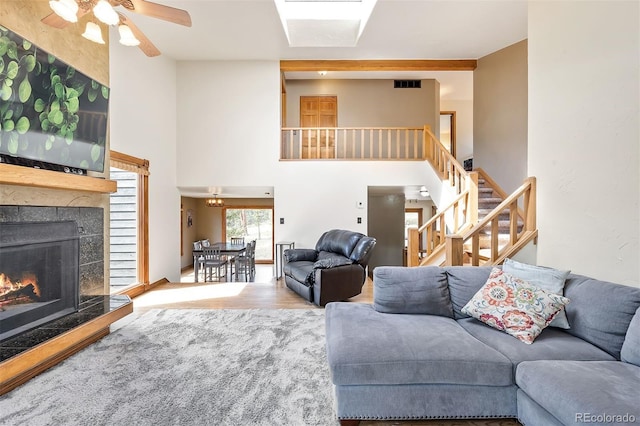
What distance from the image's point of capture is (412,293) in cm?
223

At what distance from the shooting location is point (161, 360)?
2.41 meters

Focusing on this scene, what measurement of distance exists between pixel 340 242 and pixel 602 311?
10.4 feet

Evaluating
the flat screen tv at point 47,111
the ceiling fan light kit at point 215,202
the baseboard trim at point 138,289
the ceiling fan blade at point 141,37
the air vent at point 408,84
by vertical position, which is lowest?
the baseboard trim at point 138,289

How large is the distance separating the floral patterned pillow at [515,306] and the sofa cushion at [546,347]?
2.2 inches

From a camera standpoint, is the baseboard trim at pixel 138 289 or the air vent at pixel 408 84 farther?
the air vent at pixel 408 84

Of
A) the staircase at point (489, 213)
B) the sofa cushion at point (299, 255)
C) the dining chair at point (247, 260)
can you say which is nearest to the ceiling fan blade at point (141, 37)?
the sofa cushion at point (299, 255)

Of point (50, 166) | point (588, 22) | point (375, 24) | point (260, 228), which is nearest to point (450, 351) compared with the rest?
point (588, 22)

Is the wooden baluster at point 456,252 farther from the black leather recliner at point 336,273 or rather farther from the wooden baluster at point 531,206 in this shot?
the black leather recliner at point 336,273

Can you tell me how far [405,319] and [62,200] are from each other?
306 centimetres

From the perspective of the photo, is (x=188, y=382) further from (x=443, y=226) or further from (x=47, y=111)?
(x=443, y=226)

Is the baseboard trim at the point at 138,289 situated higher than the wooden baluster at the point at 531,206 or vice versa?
the wooden baluster at the point at 531,206

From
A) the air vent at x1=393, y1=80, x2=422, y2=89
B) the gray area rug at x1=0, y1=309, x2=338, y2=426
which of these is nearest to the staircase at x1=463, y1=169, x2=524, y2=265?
the gray area rug at x1=0, y1=309, x2=338, y2=426

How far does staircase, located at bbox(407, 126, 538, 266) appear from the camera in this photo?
3.13 m

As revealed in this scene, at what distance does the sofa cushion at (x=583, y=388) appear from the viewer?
119 centimetres
